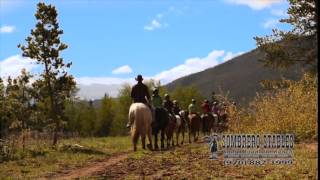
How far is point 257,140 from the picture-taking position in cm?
1873

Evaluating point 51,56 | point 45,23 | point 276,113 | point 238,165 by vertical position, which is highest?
point 45,23

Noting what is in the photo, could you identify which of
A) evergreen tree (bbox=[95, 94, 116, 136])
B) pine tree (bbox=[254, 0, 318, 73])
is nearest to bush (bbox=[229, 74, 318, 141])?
pine tree (bbox=[254, 0, 318, 73])

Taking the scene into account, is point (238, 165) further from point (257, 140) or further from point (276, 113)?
point (276, 113)

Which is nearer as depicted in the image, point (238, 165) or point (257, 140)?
point (238, 165)

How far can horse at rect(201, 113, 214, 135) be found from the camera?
100 feet

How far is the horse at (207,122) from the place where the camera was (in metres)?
30.6

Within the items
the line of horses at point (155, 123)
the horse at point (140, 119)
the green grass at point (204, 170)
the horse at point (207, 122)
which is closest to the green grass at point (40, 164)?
the horse at point (140, 119)

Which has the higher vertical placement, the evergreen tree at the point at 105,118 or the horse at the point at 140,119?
the evergreen tree at the point at 105,118

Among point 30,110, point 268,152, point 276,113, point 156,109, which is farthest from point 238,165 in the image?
point 30,110

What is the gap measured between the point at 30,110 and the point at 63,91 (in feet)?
17.2

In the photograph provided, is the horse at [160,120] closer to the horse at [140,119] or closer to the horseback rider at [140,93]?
the horseback rider at [140,93]

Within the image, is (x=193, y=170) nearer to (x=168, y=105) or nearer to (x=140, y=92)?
(x=140, y=92)

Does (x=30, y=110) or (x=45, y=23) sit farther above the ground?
(x=45, y=23)

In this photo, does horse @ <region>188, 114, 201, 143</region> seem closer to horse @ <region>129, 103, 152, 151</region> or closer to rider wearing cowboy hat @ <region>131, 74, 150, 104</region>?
rider wearing cowboy hat @ <region>131, 74, 150, 104</region>
